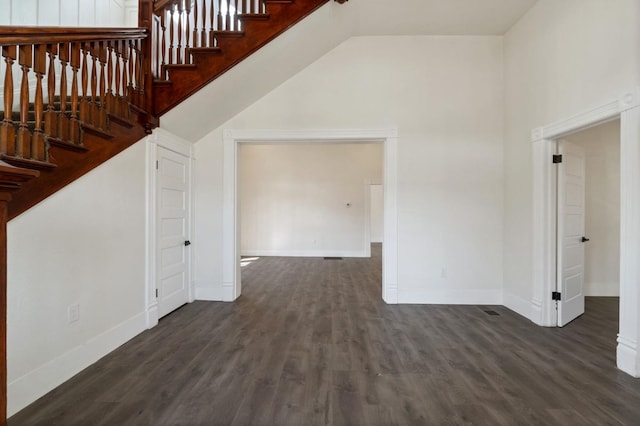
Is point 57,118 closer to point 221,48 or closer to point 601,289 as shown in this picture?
point 221,48

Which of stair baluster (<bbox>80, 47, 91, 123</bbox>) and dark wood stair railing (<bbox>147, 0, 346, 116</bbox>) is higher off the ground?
dark wood stair railing (<bbox>147, 0, 346, 116</bbox>)

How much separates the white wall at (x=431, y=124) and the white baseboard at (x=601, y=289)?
1570 millimetres

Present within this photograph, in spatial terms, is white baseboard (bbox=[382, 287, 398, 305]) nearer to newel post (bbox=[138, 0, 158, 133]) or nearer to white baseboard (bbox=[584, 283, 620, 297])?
white baseboard (bbox=[584, 283, 620, 297])

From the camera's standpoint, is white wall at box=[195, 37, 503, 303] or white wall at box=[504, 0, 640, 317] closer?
white wall at box=[504, 0, 640, 317]

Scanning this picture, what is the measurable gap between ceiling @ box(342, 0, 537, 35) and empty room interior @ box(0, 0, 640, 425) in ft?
0.08

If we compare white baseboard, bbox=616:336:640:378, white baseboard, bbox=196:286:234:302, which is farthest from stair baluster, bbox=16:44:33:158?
white baseboard, bbox=616:336:640:378

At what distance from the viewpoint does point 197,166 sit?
3.87m

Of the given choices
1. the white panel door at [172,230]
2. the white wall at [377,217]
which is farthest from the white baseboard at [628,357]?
the white wall at [377,217]

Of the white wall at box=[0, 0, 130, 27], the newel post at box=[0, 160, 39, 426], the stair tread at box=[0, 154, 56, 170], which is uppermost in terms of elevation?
the white wall at box=[0, 0, 130, 27]

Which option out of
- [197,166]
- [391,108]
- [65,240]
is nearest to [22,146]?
[65,240]

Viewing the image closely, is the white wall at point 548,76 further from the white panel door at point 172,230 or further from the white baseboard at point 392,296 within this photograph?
the white panel door at point 172,230

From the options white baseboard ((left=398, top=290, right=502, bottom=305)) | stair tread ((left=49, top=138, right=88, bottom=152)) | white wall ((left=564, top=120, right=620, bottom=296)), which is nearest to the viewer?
stair tread ((left=49, top=138, right=88, bottom=152))

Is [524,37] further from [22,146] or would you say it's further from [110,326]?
[110,326]

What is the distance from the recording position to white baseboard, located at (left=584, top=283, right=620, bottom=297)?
4.05 meters
